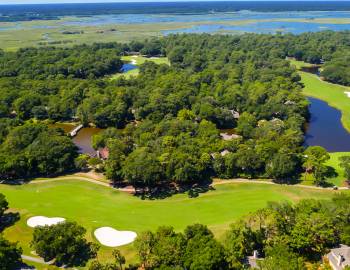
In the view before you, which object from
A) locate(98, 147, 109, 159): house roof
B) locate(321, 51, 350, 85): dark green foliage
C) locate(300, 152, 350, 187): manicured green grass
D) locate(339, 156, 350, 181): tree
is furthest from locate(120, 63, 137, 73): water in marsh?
locate(339, 156, 350, 181): tree

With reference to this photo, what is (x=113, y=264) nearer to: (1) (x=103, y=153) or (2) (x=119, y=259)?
(2) (x=119, y=259)

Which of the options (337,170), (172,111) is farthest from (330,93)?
(337,170)

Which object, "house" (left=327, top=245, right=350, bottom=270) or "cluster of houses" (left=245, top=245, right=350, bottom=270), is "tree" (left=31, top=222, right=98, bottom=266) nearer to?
"cluster of houses" (left=245, top=245, right=350, bottom=270)

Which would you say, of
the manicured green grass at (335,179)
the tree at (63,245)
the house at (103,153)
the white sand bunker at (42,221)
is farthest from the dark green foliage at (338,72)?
the tree at (63,245)

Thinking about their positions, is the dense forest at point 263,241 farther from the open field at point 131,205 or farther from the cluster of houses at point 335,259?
the open field at point 131,205

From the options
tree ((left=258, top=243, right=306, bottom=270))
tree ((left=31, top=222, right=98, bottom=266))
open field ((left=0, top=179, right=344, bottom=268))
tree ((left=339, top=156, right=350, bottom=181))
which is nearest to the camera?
tree ((left=258, top=243, right=306, bottom=270))
